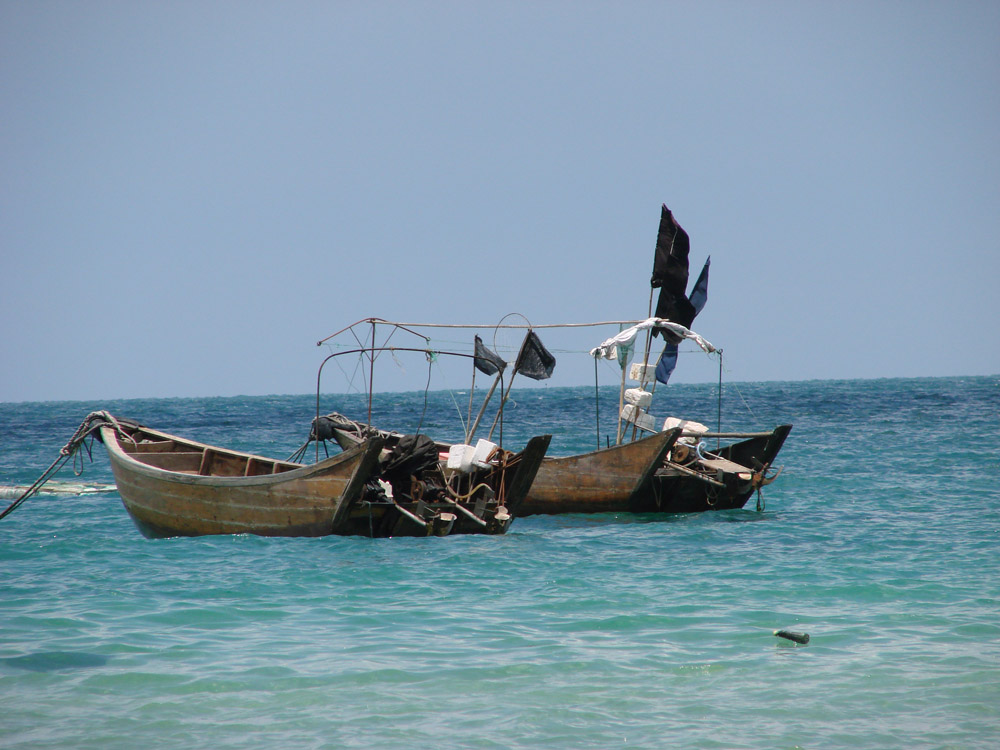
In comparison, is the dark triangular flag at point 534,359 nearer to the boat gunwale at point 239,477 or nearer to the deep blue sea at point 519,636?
the deep blue sea at point 519,636

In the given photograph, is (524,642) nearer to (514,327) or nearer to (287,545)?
(287,545)

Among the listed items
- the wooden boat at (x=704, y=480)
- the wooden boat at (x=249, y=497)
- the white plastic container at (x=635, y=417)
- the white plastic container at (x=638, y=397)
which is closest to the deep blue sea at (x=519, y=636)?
the wooden boat at (x=249, y=497)

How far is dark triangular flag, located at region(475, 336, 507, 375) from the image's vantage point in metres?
13.6

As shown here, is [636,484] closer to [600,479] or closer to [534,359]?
[600,479]

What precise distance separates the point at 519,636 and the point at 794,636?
2.40 m

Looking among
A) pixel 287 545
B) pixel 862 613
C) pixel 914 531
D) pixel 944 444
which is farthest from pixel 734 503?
pixel 944 444

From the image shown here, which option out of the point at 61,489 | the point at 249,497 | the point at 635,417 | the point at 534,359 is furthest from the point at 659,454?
the point at 61,489

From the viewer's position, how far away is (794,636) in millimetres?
7641

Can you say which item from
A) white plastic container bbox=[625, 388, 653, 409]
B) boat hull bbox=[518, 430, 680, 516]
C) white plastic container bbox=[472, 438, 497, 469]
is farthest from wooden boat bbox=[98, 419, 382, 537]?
white plastic container bbox=[625, 388, 653, 409]

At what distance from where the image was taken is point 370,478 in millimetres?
12102

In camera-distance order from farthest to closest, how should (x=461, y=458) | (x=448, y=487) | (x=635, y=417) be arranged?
(x=635, y=417) → (x=448, y=487) → (x=461, y=458)

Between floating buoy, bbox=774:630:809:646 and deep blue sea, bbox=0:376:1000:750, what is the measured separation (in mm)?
89

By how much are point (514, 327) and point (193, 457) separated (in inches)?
240

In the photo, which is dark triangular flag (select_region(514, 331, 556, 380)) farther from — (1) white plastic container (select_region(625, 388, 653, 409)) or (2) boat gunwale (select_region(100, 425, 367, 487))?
(2) boat gunwale (select_region(100, 425, 367, 487))
